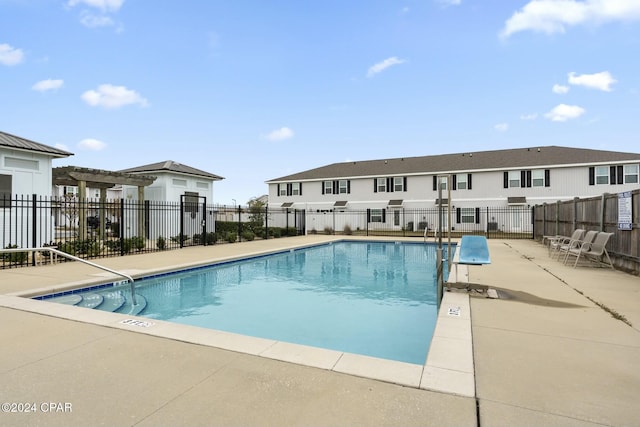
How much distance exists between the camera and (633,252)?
25.2 feet

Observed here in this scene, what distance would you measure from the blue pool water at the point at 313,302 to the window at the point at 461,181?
696 inches

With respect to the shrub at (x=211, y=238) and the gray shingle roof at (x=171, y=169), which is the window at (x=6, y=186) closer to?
the gray shingle roof at (x=171, y=169)

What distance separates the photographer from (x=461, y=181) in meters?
27.7

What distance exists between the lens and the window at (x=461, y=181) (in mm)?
27578

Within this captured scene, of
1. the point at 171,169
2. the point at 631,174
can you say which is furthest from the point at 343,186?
the point at 631,174

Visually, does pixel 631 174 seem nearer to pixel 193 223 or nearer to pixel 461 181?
pixel 461 181

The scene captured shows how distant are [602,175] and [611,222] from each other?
19435mm

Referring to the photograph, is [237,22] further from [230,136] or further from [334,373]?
[334,373]

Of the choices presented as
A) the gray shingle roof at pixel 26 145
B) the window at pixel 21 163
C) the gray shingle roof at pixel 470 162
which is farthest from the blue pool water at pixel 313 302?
the gray shingle roof at pixel 470 162

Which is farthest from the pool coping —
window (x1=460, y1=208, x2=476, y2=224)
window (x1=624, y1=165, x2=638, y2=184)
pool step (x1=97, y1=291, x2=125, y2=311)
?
window (x1=624, y1=165, x2=638, y2=184)

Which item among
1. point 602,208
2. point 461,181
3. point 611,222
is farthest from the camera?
point 461,181

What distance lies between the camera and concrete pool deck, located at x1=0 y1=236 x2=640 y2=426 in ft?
7.36

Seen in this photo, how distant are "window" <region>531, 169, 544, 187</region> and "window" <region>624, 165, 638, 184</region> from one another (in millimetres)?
4801

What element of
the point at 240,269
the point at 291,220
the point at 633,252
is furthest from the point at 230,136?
the point at 633,252
